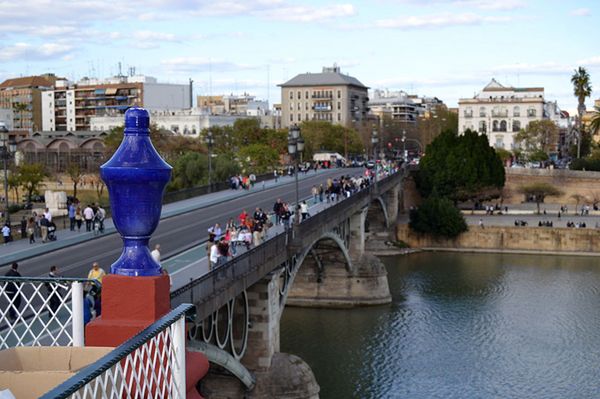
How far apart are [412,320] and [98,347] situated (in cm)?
3674

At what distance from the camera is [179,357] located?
208 inches

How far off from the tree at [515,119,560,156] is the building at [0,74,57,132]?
80095 millimetres

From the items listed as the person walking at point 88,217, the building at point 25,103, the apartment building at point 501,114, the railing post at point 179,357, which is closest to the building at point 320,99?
the apartment building at point 501,114

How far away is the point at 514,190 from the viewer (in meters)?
82.6

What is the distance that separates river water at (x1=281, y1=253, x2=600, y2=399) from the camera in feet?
103

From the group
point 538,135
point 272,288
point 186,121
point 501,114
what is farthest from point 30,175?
point 501,114

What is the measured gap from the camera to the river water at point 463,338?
31.2m

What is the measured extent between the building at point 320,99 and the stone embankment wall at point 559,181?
2343 inches

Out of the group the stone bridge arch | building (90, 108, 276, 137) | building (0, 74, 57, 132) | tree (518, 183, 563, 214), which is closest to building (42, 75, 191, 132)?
building (0, 74, 57, 132)

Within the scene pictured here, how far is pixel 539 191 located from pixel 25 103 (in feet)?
315

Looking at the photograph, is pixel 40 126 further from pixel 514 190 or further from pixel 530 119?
pixel 514 190

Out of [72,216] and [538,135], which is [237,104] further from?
[72,216]

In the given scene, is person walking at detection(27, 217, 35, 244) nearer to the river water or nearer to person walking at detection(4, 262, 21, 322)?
the river water

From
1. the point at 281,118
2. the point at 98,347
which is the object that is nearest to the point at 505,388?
the point at 98,347
